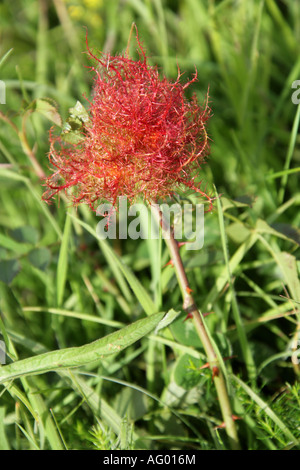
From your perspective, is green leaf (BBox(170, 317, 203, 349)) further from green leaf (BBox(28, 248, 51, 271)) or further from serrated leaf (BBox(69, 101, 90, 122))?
serrated leaf (BBox(69, 101, 90, 122))

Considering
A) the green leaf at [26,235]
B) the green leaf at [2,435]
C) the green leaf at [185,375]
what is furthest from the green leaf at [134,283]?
the green leaf at [2,435]

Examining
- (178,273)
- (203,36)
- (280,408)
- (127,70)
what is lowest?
(280,408)

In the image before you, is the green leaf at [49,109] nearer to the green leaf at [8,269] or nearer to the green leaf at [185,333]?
the green leaf at [8,269]

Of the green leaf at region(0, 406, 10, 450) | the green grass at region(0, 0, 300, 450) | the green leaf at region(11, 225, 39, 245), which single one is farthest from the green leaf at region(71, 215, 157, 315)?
the green leaf at region(0, 406, 10, 450)

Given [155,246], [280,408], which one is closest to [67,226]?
[155,246]

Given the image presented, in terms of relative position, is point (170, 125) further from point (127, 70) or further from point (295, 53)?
point (295, 53)

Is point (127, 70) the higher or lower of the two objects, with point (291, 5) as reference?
lower
